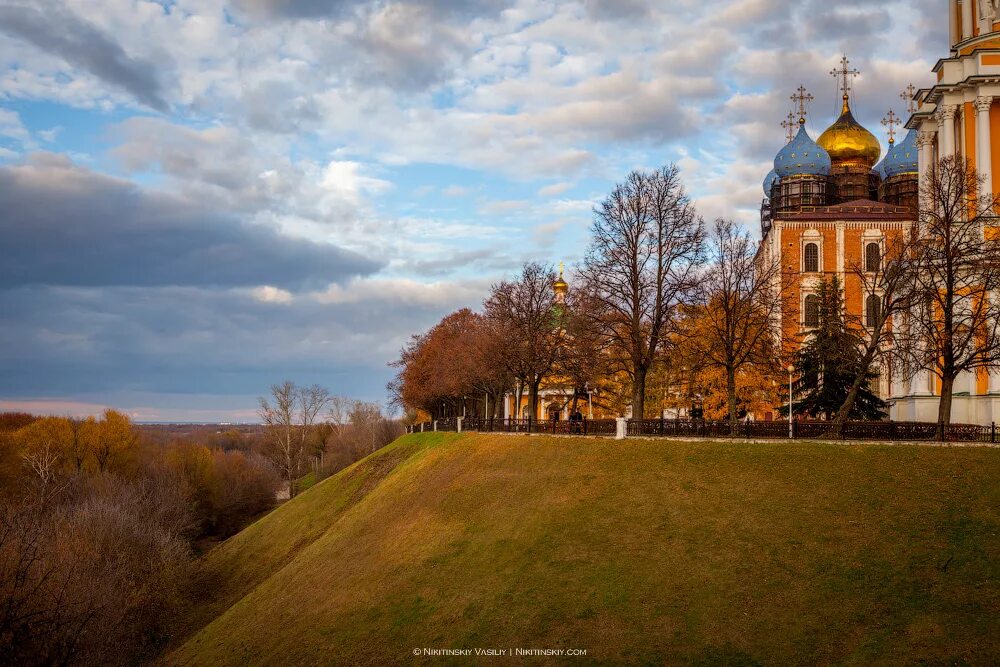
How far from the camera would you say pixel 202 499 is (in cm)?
6856

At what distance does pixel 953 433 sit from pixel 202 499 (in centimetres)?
5711

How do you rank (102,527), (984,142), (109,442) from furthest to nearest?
(109,442) → (102,527) → (984,142)

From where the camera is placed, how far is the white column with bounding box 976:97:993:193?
125 ft

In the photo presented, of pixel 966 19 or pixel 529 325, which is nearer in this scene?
pixel 966 19

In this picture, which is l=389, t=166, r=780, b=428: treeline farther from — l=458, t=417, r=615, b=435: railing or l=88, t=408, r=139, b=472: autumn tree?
l=88, t=408, r=139, b=472: autumn tree

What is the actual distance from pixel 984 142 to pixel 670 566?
92.4ft

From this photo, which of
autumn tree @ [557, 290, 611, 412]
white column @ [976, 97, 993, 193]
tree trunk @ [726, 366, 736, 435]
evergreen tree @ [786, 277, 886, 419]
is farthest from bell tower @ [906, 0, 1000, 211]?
autumn tree @ [557, 290, 611, 412]

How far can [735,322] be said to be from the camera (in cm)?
3747

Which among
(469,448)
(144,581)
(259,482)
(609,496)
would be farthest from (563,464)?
(259,482)

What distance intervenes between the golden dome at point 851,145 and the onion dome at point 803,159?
7.24ft

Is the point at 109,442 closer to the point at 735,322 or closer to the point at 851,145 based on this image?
the point at 735,322

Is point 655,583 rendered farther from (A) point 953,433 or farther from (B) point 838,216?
(B) point 838,216

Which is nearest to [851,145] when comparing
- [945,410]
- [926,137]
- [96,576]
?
[926,137]

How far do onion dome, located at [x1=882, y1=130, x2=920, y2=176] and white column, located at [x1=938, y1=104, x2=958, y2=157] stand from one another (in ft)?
133
